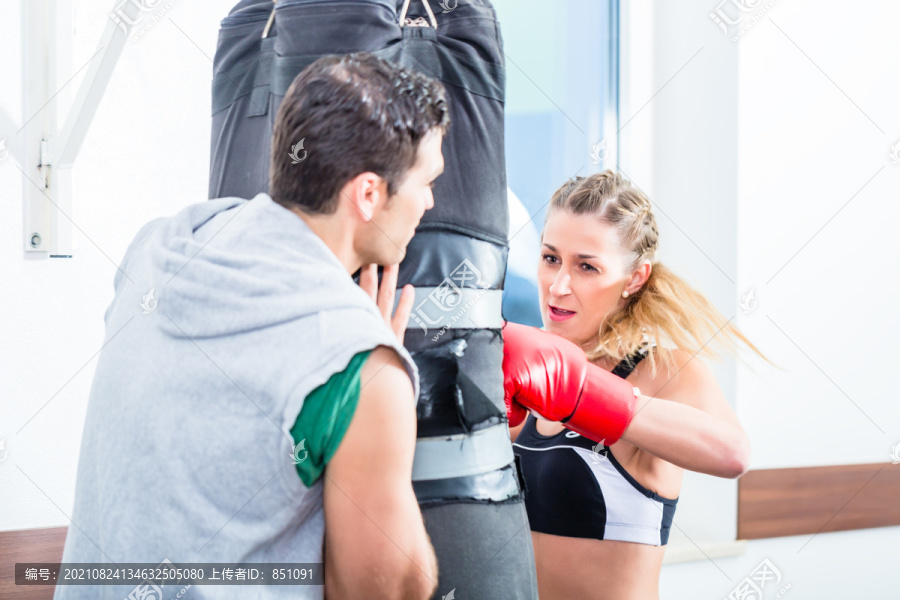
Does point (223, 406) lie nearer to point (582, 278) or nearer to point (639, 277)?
point (582, 278)

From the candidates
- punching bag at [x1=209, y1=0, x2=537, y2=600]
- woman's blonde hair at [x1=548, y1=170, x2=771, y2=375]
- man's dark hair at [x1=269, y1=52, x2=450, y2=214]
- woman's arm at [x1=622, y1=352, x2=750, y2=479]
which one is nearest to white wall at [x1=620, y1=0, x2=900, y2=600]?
woman's blonde hair at [x1=548, y1=170, x2=771, y2=375]

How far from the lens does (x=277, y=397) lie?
0.71 m

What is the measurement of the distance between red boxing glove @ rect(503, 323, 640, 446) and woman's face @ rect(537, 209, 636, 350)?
1.05 feet

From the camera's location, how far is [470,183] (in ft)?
2.84

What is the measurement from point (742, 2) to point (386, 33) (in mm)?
1483

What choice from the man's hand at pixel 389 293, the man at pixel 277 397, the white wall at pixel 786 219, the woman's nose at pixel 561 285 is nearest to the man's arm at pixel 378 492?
the man at pixel 277 397

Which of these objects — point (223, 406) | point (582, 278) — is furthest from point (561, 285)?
point (223, 406)

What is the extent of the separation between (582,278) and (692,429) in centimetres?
39

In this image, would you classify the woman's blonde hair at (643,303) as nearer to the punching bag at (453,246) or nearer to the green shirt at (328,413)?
the punching bag at (453,246)

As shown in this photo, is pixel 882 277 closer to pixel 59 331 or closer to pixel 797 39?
pixel 797 39

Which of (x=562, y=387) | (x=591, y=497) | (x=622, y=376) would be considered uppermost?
(x=562, y=387)

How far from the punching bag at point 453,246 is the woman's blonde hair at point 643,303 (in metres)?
0.59

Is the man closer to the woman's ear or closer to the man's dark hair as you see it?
the man's dark hair

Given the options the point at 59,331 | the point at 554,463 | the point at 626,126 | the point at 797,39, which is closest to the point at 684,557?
the point at 554,463
